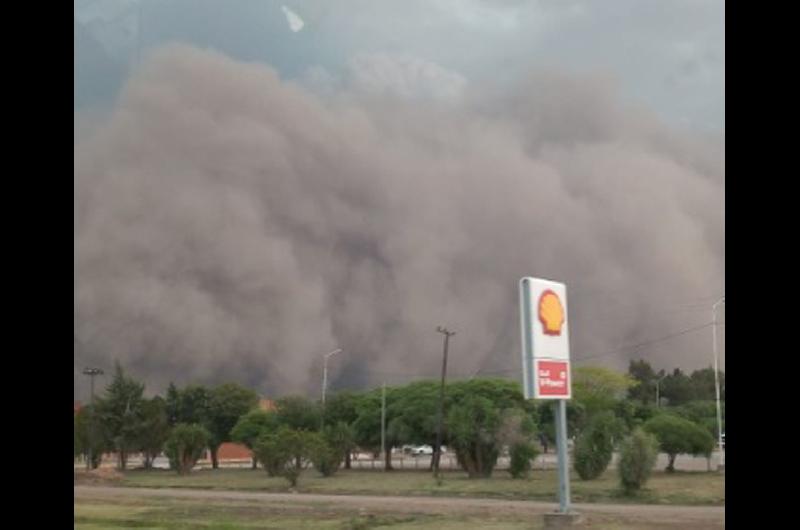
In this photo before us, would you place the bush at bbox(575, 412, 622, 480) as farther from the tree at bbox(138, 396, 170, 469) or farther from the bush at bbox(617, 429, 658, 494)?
the tree at bbox(138, 396, 170, 469)

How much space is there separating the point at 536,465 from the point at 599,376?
3770mm

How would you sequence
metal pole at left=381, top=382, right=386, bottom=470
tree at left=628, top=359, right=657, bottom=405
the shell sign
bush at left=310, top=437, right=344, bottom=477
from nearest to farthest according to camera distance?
the shell sign < bush at left=310, top=437, right=344, bottom=477 < metal pole at left=381, top=382, right=386, bottom=470 < tree at left=628, top=359, right=657, bottom=405

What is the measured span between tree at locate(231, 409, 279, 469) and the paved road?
10.5 ft

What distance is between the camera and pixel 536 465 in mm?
27922

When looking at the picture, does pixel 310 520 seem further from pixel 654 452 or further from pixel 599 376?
pixel 599 376

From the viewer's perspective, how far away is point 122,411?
83.2 feet

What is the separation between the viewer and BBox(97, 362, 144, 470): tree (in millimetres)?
25156

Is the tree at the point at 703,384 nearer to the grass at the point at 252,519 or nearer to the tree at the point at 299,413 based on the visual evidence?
the tree at the point at 299,413

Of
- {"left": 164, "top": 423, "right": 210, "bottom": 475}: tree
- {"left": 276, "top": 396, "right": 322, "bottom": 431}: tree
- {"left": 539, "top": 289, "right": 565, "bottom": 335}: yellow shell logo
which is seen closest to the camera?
{"left": 539, "top": 289, "right": 565, "bottom": 335}: yellow shell logo

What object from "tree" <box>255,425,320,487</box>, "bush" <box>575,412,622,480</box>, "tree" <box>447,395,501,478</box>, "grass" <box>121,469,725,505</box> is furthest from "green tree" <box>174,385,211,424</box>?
"bush" <box>575,412,622,480</box>

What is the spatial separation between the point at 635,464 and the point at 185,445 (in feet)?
42.8

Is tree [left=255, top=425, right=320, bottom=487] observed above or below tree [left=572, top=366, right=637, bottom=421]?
below

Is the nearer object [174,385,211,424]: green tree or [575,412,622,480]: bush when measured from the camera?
[575,412,622,480]: bush
